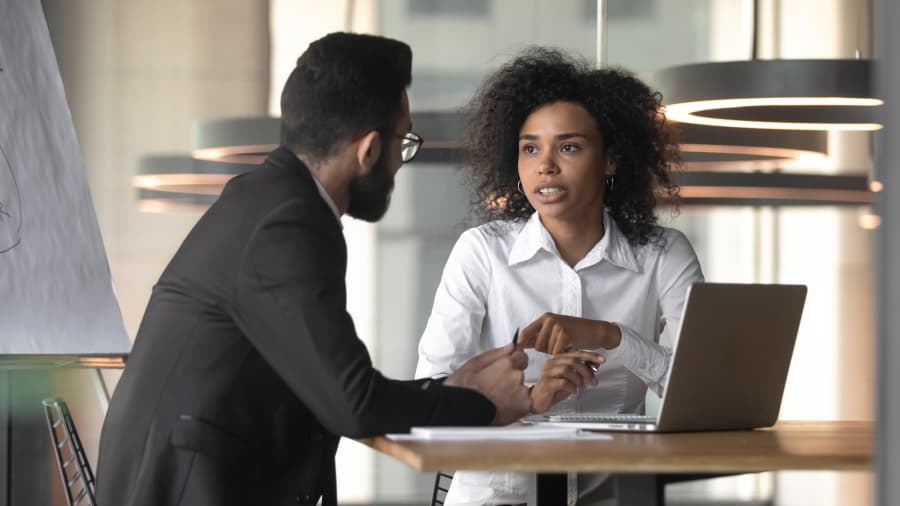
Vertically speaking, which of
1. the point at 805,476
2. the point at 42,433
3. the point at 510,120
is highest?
the point at 510,120

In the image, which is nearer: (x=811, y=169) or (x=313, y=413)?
(x=313, y=413)

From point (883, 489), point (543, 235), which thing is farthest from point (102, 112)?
point (883, 489)

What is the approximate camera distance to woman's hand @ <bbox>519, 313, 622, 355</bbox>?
7.63ft

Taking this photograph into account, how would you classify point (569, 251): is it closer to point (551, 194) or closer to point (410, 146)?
point (551, 194)

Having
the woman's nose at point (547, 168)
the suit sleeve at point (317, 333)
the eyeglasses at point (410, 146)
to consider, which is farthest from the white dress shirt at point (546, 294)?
the suit sleeve at point (317, 333)

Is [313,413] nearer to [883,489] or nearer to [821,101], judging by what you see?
[883,489]

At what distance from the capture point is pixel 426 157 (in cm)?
490

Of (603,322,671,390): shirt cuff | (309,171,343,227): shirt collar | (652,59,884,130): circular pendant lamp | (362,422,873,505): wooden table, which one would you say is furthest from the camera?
(652,59,884,130): circular pendant lamp

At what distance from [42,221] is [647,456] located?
5.96 feet

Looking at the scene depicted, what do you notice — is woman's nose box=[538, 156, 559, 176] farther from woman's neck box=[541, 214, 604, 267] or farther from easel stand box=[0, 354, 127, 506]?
easel stand box=[0, 354, 127, 506]

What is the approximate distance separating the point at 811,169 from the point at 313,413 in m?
3.87

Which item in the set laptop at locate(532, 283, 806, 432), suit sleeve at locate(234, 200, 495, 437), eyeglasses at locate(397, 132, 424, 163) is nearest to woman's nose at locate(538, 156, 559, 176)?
eyeglasses at locate(397, 132, 424, 163)

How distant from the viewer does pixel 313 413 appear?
2008 mm

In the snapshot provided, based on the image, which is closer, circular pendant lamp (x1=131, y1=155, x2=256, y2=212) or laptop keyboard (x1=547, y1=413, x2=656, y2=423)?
laptop keyboard (x1=547, y1=413, x2=656, y2=423)
